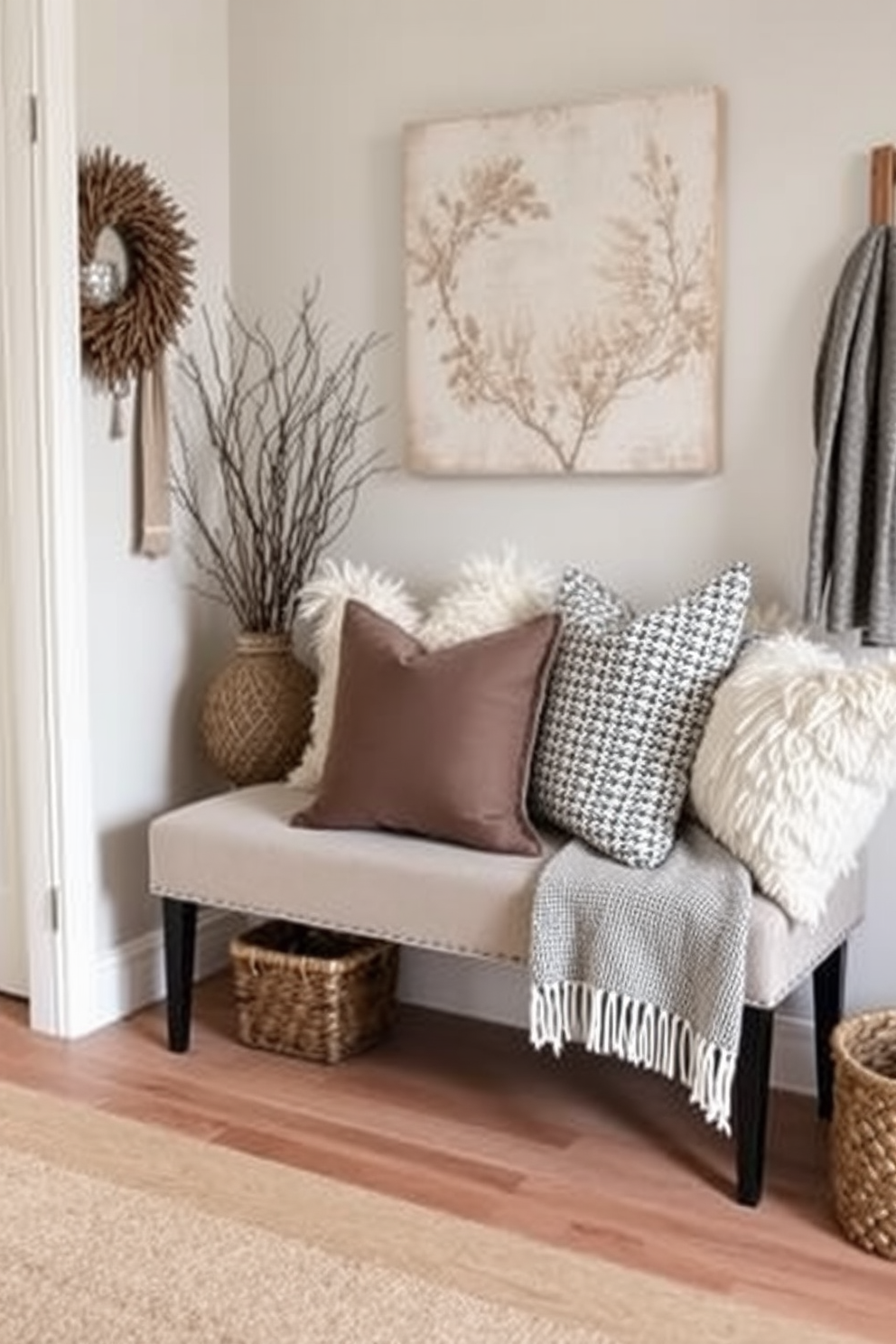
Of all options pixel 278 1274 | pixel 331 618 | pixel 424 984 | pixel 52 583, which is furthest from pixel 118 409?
pixel 278 1274

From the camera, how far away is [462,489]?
3170 millimetres

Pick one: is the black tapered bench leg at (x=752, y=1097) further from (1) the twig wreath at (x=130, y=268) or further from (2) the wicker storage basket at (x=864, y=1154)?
(1) the twig wreath at (x=130, y=268)

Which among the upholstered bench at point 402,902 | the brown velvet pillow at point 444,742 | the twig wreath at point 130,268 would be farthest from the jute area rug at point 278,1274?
the twig wreath at point 130,268

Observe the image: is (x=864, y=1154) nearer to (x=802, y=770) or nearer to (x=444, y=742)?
(x=802, y=770)

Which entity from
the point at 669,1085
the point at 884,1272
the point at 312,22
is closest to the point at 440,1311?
the point at 884,1272

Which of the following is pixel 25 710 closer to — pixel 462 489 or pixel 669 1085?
pixel 462 489

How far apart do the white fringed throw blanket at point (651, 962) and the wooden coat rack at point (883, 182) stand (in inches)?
46.7

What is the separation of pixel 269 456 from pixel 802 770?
5.25ft

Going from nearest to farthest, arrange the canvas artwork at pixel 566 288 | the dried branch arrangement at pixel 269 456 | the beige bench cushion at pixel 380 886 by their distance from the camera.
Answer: the beige bench cushion at pixel 380 886 → the canvas artwork at pixel 566 288 → the dried branch arrangement at pixel 269 456

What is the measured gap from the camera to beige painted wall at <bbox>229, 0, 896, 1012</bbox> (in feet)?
8.94

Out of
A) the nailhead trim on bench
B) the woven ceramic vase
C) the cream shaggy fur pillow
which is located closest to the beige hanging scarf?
the woven ceramic vase

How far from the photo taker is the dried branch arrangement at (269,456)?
10.8 ft

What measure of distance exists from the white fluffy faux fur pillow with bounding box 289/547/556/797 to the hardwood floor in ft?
2.04

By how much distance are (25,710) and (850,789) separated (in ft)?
5.57
